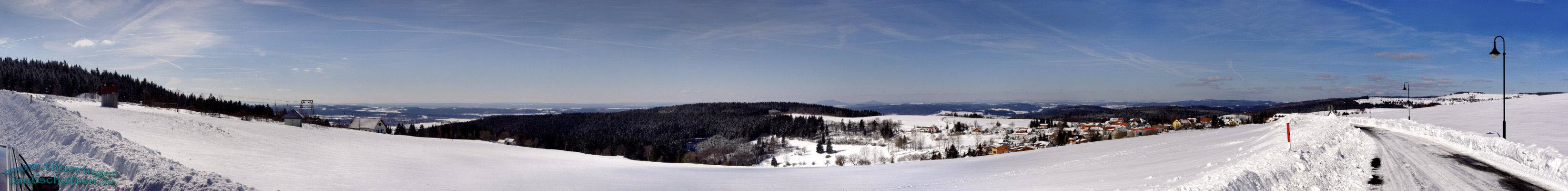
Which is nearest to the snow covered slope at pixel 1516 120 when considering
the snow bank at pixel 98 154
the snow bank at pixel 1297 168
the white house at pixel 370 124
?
the snow bank at pixel 1297 168

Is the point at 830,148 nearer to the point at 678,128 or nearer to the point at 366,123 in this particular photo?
the point at 678,128

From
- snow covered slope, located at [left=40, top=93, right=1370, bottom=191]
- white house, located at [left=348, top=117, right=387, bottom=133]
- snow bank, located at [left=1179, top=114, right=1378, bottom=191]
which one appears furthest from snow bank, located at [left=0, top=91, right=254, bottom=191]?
white house, located at [left=348, top=117, right=387, bottom=133]

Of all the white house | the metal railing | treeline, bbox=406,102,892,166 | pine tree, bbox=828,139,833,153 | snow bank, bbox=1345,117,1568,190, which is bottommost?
pine tree, bbox=828,139,833,153

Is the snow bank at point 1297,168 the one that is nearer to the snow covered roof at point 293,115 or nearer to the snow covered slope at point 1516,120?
the snow covered slope at point 1516,120

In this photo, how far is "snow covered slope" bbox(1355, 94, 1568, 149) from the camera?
18.4 meters

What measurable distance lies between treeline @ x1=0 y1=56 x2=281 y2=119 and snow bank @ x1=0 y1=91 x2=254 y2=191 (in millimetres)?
36564

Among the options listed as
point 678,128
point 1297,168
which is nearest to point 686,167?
point 1297,168

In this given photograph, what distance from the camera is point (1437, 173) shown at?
1041 cm

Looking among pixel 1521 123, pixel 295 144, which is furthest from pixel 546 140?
pixel 1521 123

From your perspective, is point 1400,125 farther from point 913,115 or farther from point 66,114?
point 913,115

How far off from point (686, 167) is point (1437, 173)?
47.9 ft

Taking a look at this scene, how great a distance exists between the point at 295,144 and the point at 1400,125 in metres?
36.5

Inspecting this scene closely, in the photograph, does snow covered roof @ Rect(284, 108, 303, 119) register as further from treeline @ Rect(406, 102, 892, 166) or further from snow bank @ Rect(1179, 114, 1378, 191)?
treeline @ Rect(406, 102, 892, 166)

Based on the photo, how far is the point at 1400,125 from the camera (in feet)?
78.8
